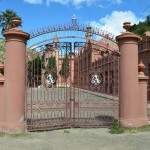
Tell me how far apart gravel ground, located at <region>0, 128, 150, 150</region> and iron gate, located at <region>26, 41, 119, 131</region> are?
2.53 ft

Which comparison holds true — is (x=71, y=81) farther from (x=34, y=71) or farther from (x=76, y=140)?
(x=76, y=140)

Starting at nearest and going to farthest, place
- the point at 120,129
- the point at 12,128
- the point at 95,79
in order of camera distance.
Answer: the point at 12,128
the point at 120,129
the point at 95,79

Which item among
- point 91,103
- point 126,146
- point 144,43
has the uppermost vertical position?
point 144,43

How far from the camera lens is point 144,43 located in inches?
890

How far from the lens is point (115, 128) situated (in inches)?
431

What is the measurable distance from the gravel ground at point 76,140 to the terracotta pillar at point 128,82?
819 millimetres

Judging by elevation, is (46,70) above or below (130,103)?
above

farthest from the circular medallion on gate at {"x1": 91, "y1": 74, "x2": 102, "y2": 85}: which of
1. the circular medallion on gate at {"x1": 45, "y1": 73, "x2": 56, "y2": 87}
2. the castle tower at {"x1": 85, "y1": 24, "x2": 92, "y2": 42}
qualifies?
the circular medallion on gate at {"x1": 45, "y1": 73, "x2": 56, "y2": 87}

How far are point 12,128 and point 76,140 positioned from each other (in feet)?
6.85

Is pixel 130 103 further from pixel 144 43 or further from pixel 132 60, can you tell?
pixel 144 43

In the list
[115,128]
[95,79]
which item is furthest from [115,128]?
[95,79]

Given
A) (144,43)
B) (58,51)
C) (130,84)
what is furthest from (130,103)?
(144,43)

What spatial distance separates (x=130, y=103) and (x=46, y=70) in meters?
2.93

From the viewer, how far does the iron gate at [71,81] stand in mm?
10969
